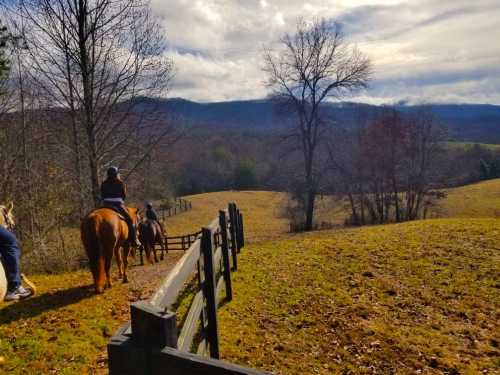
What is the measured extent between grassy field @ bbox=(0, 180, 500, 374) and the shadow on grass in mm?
26

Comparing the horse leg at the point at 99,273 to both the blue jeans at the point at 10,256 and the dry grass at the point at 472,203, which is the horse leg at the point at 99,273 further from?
the dry grass at the point at 472,203

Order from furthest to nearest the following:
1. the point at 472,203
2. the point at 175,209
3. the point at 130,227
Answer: the point at 175,209
the point at 472,203
the point at 130,227

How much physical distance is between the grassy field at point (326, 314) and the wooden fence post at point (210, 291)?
34.1 inches

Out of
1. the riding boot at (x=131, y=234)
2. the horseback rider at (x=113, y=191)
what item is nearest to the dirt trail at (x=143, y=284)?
the riding boot at (x=131, y=234)

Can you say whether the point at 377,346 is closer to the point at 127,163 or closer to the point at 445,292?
the point at 445,292

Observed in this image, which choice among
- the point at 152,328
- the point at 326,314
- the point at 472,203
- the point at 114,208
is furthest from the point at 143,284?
the point at 472,203

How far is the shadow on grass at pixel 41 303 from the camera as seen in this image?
7409mm

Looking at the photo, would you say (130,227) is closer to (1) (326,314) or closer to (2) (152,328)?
(1) (326,314)

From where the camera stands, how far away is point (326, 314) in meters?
7.87

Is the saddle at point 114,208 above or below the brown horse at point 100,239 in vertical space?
above

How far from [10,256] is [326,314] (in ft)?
20.4

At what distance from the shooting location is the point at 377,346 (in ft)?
21.3

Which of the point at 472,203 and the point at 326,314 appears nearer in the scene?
the point at 326,314

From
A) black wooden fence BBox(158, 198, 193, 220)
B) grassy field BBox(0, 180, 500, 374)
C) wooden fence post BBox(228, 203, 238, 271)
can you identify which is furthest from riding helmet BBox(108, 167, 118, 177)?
black wooden fence BBox(158, 198, 193, 220)
